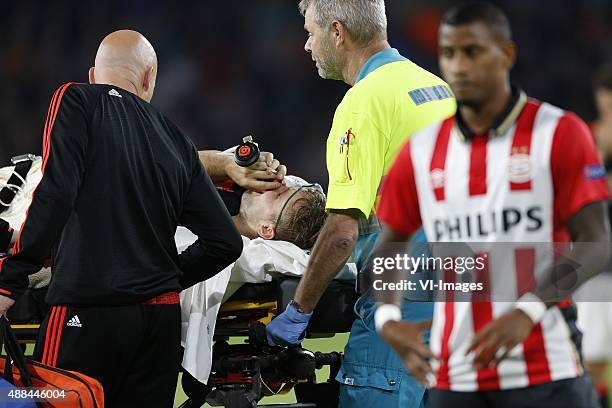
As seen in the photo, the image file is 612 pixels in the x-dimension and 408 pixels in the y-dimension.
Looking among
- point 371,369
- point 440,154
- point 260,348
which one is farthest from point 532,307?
point 260,348

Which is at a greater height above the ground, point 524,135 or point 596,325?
point 524,135

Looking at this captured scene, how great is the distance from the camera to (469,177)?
1716 millimetres

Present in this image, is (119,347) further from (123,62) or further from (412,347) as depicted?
(412,347)

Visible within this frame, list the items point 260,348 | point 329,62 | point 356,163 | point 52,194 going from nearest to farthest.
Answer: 1. point 52,194
2. point 356,163
3. point 329,62
4. point 260,348

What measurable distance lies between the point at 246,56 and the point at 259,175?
4681 mm

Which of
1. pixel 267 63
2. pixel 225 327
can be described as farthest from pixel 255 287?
pixel 267 63

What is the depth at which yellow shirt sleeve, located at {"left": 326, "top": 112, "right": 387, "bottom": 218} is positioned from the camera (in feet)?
8.91

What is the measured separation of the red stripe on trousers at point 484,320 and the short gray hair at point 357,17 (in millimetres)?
1471

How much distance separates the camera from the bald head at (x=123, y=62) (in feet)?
9.46

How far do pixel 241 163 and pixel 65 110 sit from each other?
98 centimetres

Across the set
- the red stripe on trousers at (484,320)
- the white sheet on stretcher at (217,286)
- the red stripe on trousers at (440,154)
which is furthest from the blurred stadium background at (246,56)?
the red stripe on trousers at (484,320)

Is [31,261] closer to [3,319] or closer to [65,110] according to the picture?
[3,319]

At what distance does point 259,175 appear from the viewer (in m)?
3.52
